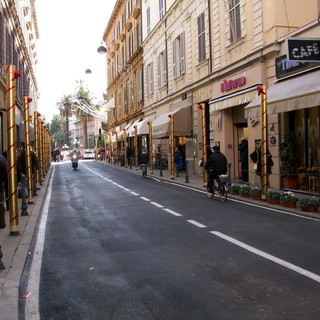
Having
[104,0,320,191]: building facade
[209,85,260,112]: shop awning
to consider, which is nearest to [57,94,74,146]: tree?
[104,0,320,191]: building facade

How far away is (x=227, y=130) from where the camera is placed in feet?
65.3

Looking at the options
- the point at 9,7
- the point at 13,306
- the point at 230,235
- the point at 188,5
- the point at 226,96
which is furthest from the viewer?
the point at 188,5

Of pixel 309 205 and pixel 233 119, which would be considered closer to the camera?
pixel 309 205

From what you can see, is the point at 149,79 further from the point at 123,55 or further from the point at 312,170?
the point at 312,170

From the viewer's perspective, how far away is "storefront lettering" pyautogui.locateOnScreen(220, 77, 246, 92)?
58.0 feet

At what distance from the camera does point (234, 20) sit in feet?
60.4

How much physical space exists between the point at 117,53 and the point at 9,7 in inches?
1174

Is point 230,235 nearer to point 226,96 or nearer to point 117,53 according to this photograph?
point 226,96

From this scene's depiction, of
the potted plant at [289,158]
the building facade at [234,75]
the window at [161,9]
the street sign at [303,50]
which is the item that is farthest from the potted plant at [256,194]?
the window at [161,9]

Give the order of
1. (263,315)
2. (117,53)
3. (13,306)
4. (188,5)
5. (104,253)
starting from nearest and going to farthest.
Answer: (263,315) < (13,306) < (104,253) < (188,5) < (117,53)

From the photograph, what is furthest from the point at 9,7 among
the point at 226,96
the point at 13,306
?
the point at 13,306

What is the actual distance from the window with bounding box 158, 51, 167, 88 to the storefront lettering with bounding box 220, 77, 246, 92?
10387mm

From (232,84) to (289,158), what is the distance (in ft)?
17.2

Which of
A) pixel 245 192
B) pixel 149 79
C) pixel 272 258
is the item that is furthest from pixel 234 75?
pixel 149 79
